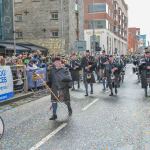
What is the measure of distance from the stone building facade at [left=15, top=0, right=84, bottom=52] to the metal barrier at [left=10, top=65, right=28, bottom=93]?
3636 centimetres

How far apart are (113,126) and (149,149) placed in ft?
8.48

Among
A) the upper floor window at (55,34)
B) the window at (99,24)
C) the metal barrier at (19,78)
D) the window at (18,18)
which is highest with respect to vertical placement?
the window at (99,24)

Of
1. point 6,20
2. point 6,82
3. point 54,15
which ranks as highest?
point 54,15

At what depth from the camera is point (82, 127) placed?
10188 mm

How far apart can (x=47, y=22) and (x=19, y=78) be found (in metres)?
39.9

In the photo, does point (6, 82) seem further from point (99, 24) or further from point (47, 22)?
point (99, 24)

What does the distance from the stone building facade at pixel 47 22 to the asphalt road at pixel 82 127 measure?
40.9 m

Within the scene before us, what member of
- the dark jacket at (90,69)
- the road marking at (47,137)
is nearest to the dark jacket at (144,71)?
the dark jacket at (90,69)

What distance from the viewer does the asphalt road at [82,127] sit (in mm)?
8227

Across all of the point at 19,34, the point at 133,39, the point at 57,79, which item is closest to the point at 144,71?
the point at 57,79

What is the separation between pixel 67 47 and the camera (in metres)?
55.3

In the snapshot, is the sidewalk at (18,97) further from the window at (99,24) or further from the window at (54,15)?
Result: the window at (99,24)

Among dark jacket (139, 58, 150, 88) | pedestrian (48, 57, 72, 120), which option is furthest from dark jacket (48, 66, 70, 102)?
dark jacket (139, 58, 150, 88)

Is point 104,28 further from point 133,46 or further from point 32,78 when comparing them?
point 133,46
